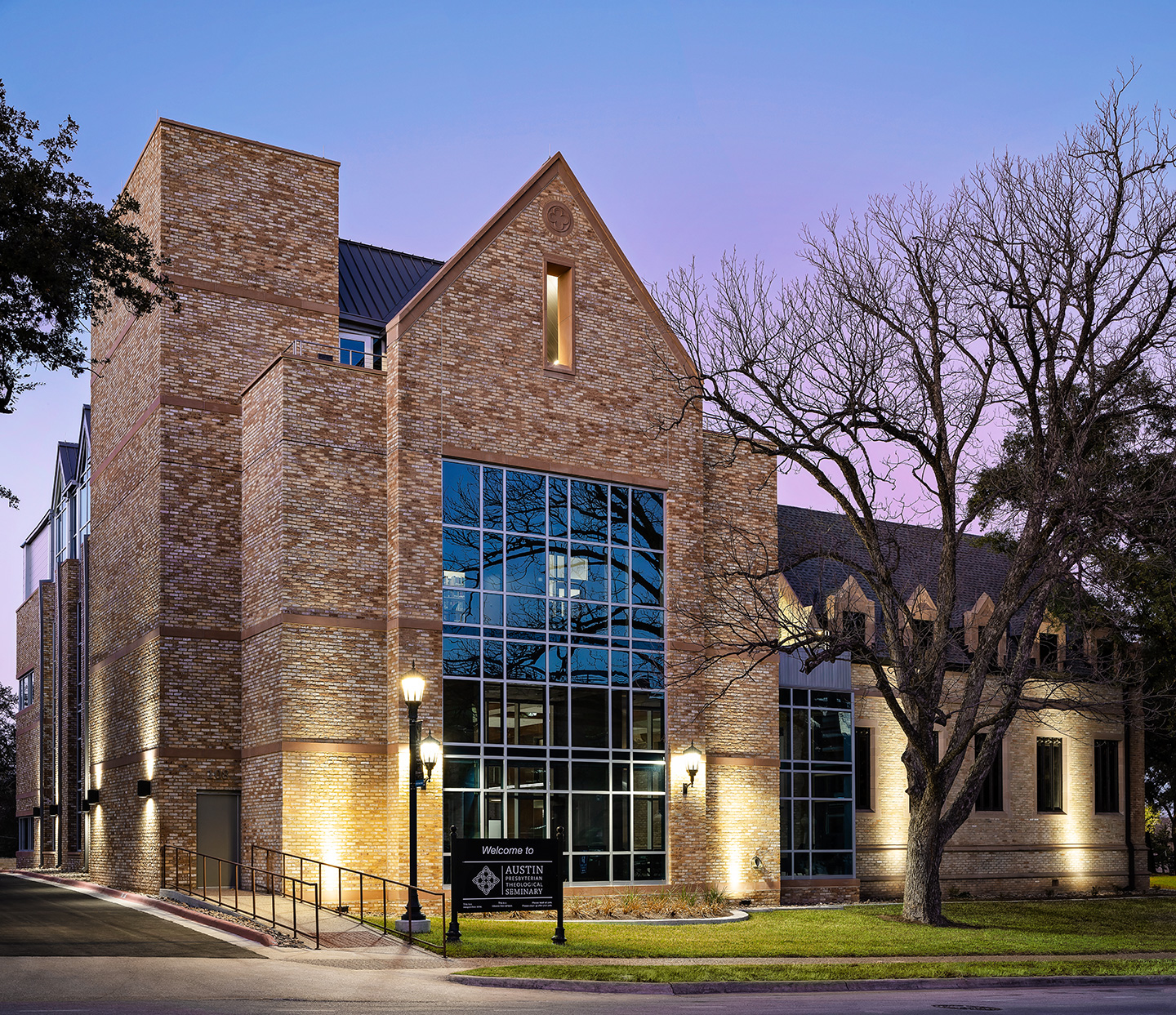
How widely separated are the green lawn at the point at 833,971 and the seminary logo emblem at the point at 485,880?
2800 millimetres

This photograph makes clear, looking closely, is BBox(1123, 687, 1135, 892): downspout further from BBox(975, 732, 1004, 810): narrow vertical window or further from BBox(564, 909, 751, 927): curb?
BBox(564, 909, 751, 927): curb

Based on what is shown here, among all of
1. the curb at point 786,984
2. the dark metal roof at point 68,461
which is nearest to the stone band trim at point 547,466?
the curb at point 786,984

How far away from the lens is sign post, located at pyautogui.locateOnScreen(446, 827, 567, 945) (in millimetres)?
20250

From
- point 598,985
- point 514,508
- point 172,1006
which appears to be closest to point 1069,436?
point 514,508

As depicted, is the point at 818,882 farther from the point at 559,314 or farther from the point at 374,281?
the point at 374,281

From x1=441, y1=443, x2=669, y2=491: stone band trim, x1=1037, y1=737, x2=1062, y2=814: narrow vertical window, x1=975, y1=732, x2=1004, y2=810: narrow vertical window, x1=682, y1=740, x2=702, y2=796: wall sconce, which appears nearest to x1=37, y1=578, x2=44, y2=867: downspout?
x1=441, y1=443, x2=669, y2=491: stone band trim

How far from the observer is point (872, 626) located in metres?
36.8

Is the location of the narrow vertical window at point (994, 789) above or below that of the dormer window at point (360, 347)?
below

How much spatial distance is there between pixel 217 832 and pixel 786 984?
590 inches

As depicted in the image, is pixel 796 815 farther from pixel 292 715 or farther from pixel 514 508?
pixel 292 715

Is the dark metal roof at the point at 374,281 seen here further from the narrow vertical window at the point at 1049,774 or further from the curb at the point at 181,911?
the narrow vertical window at the point at 1049,774

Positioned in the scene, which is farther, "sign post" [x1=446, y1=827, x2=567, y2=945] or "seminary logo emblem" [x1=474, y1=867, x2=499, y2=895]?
"seminary logo emblem" [x1=474, y1=867, x2=499, y2=895]

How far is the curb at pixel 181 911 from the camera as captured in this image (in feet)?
66.2

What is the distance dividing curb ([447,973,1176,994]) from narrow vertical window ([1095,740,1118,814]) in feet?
85.3
